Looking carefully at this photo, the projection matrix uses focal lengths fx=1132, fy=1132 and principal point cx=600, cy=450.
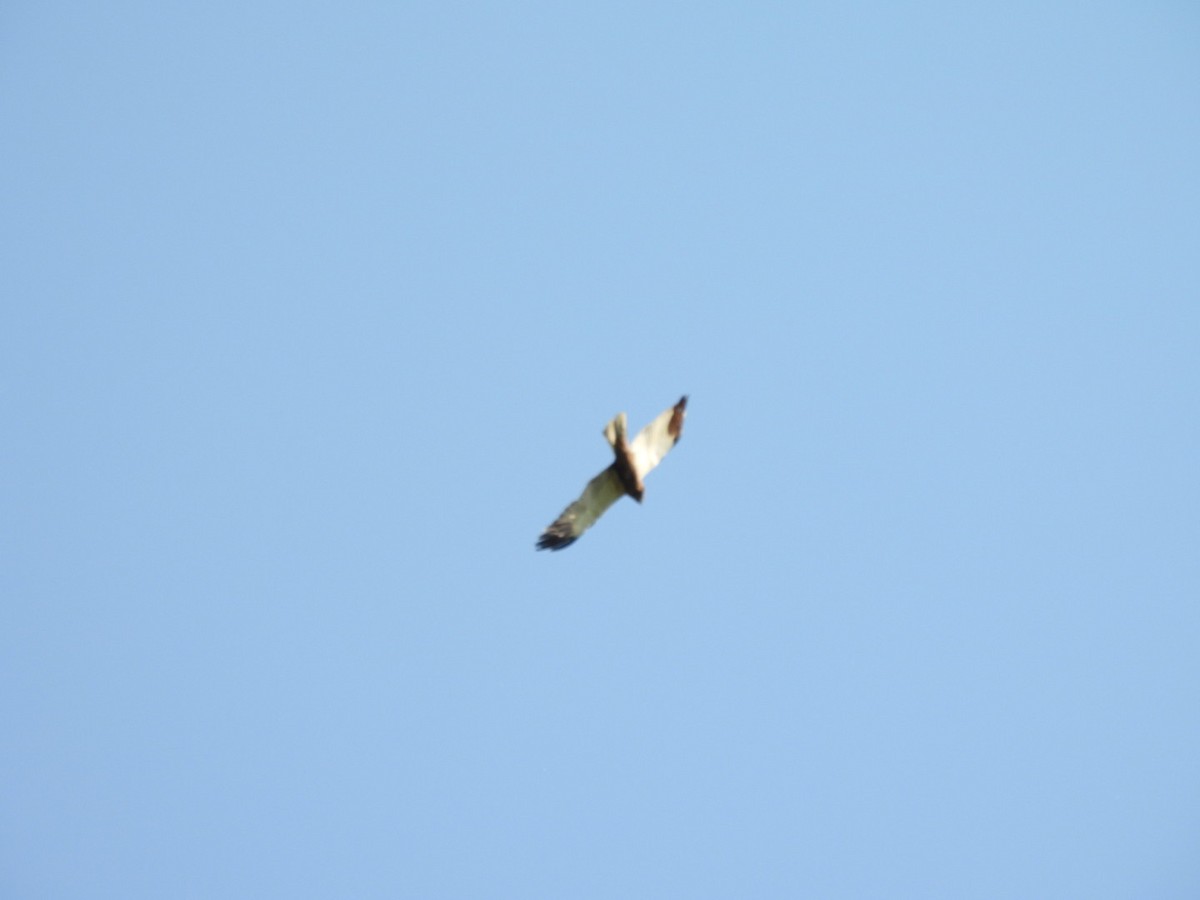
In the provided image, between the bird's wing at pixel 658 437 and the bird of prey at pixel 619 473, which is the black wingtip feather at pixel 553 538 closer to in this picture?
the bird of prey at pixel 619 473

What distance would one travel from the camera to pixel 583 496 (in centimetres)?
1188

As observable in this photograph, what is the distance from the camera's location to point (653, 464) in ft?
40.4

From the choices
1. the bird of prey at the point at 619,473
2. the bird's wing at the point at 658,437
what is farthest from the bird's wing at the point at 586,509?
the bird's wing at the point at 658,437

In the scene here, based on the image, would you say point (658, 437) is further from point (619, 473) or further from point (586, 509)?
point (586, 509)

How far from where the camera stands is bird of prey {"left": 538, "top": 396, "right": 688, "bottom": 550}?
11484 millimetres

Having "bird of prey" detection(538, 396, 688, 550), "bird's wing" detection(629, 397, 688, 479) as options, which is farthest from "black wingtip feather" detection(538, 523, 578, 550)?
"bird's wing" detection(629, 397, 688, 479)

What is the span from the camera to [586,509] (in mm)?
11922

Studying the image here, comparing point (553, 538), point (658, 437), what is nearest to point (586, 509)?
point (553, 538)

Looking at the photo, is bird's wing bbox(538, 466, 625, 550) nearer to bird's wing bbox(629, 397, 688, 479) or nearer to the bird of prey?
the bird of prey

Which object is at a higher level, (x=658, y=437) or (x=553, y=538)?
(x=658, y=437)

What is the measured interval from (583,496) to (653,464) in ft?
3.09

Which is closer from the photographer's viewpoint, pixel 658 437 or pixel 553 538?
pixel 553 538

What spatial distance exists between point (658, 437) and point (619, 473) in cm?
75

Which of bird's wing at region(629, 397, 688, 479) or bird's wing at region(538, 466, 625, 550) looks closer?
bird's wing at region(538, 466, 625, 550)
